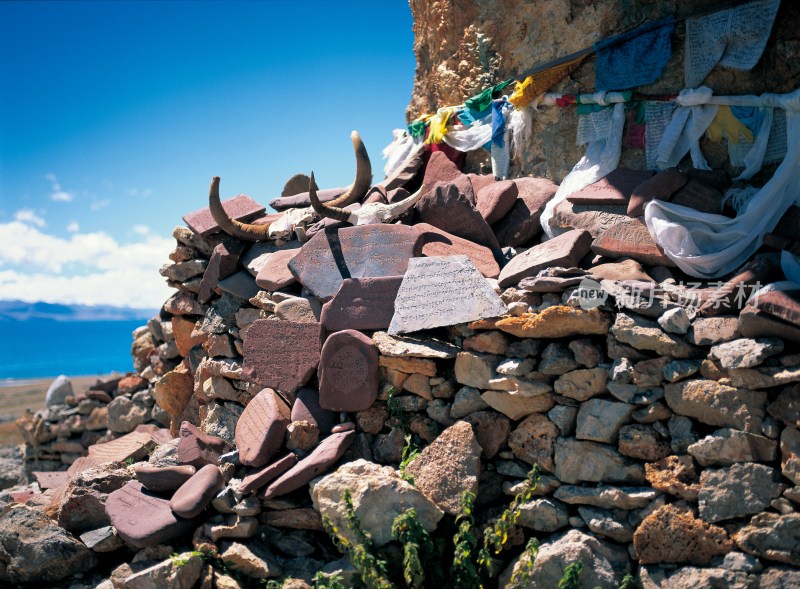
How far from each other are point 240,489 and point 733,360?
331cm

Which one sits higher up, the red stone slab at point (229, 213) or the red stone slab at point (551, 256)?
the red stone slab at point (229, 213)

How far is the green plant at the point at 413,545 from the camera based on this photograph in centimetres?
402

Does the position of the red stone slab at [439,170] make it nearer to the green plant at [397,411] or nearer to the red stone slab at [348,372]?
the red stone slab at [348,372]

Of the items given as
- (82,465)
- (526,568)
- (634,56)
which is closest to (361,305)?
(526,568)

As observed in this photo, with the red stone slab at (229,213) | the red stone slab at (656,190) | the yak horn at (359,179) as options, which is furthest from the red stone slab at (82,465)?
the red stone slab at (656,190)

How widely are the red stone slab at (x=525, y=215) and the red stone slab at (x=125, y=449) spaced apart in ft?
14.4

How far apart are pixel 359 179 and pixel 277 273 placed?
1199 mm

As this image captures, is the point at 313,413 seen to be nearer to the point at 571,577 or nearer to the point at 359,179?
the point at 571,577

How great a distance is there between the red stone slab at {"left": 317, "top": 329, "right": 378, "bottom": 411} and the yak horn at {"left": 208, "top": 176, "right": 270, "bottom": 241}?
7.39 ft

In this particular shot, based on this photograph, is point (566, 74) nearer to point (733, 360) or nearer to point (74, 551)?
point (733, 360)

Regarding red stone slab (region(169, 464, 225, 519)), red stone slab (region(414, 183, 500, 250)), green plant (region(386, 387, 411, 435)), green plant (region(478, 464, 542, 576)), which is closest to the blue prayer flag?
red stone slab (region(414, 183, 500, 250))

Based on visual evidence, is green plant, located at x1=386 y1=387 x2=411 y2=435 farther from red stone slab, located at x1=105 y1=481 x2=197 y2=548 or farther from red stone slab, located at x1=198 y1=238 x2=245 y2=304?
red stone slab, located at x1=198 y1=238 x2=245 y2=304

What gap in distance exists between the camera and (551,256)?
16.7ft

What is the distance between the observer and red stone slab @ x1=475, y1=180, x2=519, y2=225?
628 centimetres
